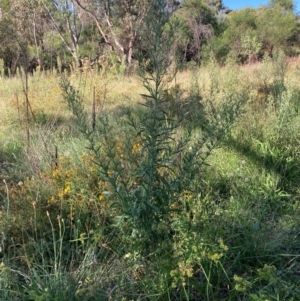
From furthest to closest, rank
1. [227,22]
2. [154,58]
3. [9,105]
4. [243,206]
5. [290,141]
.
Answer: [227,22], [9,105], [290,141], [243,206], [154,58]

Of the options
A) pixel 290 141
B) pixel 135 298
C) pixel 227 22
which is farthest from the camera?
pixel 227 22

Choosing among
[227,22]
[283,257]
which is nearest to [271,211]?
[283,257]

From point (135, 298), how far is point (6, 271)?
2.05ft

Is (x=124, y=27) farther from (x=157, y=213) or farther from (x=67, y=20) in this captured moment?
(x=157, y=213)

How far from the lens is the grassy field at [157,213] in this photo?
1514mm

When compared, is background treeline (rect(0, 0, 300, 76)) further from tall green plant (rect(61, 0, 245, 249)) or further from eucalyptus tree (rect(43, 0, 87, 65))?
tall green plant (rect(61, 0, 245, 249))

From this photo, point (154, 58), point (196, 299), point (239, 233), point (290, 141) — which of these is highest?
point (154, 58)

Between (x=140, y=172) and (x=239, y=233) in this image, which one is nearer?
(x=140, y=172)

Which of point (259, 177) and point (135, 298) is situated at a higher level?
point (259, 177)

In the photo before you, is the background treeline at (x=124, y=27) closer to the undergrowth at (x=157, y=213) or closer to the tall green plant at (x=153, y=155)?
the undergrowth at (x=157, y=213)

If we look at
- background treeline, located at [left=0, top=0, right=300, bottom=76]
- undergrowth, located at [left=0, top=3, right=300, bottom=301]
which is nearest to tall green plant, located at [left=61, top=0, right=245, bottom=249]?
undergrowth, located at [left=0, top=3, right=300, bottom=301]

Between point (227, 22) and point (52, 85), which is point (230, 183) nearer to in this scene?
point (52, 85)

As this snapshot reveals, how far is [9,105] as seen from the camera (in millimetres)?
5254

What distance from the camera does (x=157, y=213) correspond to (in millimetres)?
1638
